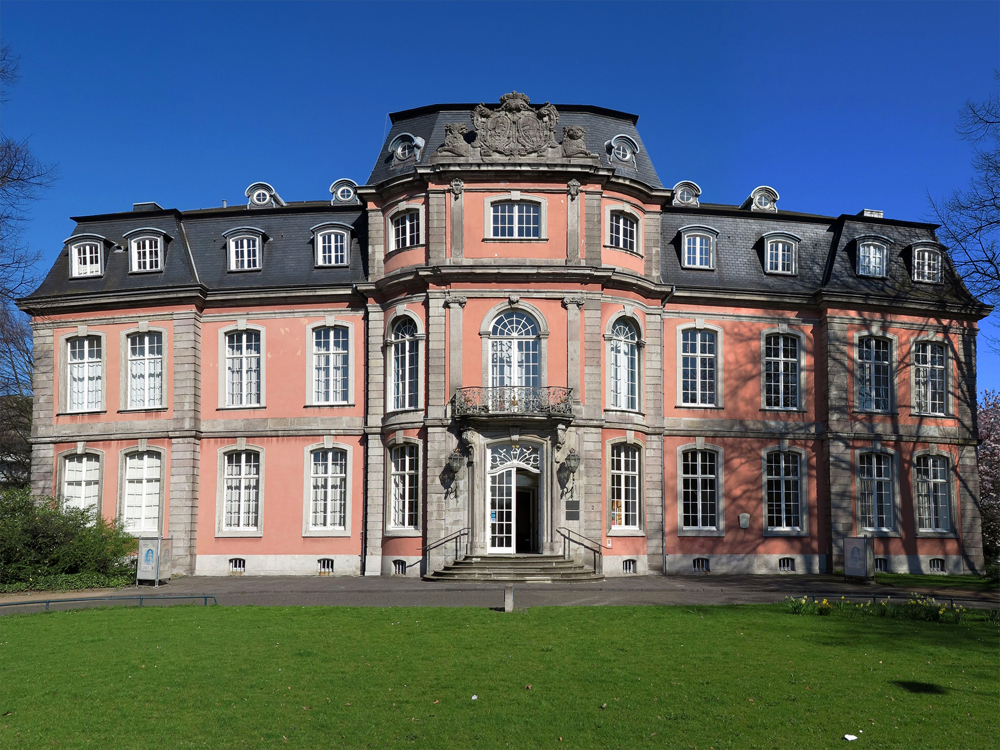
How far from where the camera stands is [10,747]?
29.6 ft

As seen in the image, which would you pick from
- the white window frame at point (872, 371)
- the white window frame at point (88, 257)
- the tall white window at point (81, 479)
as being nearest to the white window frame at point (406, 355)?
the tall white window at point (81, 479)

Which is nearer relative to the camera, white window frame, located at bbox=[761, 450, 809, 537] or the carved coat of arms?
the carved coat of arms

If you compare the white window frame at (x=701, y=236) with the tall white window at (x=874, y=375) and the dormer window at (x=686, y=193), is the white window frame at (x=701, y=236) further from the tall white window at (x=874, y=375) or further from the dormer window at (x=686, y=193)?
the tall white window at (x=874, y=375)

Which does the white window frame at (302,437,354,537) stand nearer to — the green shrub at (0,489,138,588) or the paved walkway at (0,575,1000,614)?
the paved walkway at (0,575,1000,614)

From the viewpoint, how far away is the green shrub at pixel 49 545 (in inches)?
882

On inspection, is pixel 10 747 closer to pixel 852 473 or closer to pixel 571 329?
pixel 571 329

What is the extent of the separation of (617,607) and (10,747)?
1095cm

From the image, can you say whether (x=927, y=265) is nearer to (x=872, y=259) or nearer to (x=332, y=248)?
(x=872, y=259)

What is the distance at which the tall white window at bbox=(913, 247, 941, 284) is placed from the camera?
30.3 meters

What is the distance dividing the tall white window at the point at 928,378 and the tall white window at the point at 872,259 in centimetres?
262

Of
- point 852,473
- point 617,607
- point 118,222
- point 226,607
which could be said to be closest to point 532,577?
point 617,607

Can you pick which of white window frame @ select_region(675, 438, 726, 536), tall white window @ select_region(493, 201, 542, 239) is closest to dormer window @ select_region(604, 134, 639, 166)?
tall white window @ select_region(493, 201, 542, 239)

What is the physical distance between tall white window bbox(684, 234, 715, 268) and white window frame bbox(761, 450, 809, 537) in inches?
230

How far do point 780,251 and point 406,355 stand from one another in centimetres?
1211
